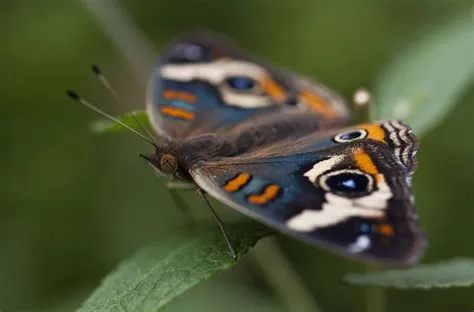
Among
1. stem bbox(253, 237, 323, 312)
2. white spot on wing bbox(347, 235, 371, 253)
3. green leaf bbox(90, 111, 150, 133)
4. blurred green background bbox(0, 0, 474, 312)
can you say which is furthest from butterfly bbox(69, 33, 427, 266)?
blurred green background bbox(0, 0, 474, 312)

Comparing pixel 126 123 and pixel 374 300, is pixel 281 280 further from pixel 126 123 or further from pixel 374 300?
pixel 126 123

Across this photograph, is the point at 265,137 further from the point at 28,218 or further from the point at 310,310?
the point at 28,218

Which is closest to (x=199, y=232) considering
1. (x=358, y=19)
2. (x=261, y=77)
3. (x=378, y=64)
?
(x=261, y=77)

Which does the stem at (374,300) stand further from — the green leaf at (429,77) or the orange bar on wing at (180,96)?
the orange bar on wing at (180,96)

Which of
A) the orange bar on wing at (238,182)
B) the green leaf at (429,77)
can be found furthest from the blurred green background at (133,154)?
the orange bar on wing at (238,182)

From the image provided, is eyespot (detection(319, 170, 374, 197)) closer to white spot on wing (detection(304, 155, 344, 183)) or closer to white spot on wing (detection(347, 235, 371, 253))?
white spot on wing (detection(304, 155, 344, 183))
